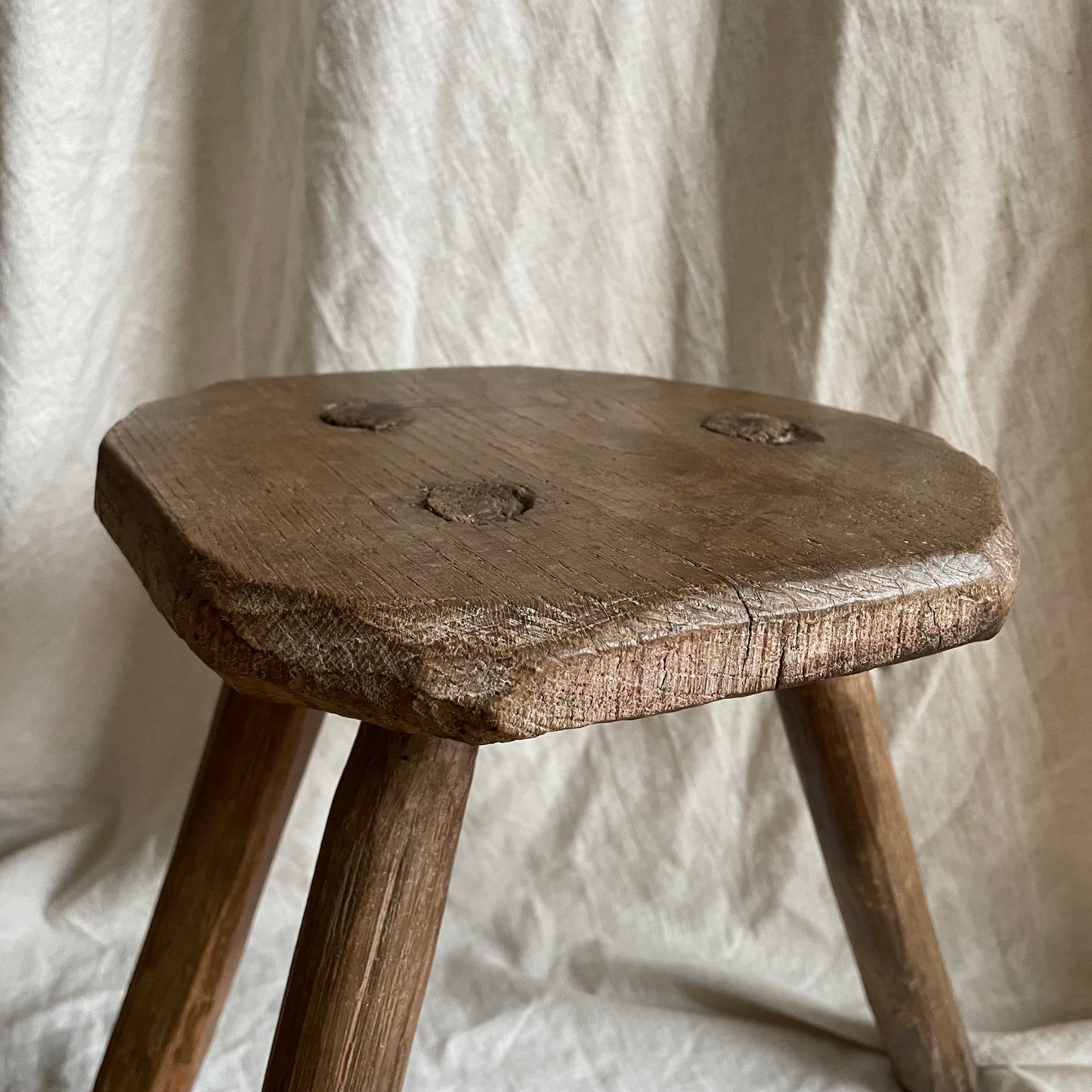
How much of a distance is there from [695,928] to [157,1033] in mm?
497

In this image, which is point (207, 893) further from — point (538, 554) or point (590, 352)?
point (590, 352)

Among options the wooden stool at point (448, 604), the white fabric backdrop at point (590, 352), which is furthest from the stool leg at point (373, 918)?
the white fabric backdrop at point (590, 352)

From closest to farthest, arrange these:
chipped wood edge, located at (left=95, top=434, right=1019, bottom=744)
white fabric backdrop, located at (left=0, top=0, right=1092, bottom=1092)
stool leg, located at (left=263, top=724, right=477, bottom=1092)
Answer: chipped wood edge, located at (left=95, top=434, right=1019, bottom=744) → stool leg, located at (left=263, top=724, right=477, bottom=1092) → white fabric backdrop, located at (left=0, top=0, right=1092, bottom=1092)

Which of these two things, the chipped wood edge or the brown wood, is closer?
the chipped wood edge

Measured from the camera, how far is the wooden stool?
47cm

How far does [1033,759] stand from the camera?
1108mm

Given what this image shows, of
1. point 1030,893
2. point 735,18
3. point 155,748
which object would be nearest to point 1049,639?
point 1030,893

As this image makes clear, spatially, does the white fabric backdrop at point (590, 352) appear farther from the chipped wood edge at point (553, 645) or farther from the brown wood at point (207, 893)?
the chipped wood edge at point (553, 645)

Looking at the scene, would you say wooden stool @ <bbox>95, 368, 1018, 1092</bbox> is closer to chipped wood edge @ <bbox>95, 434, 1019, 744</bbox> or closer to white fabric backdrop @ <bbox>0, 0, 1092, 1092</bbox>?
chipped wood edge @ <bbox>95, 434, 1019, 744</bbox>

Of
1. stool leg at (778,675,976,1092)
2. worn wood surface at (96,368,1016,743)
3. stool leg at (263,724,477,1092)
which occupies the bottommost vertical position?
stool leg at (778,675,976,1092)

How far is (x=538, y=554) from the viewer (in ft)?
1.73

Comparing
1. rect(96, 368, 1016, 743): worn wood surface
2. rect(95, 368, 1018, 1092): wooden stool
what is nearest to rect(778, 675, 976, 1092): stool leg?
rect(95, 368, 1018, 1092): wooden stool

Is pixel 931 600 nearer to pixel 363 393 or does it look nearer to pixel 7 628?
pixel 363 393

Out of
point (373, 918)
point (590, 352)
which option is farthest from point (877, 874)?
point (590, 352)
